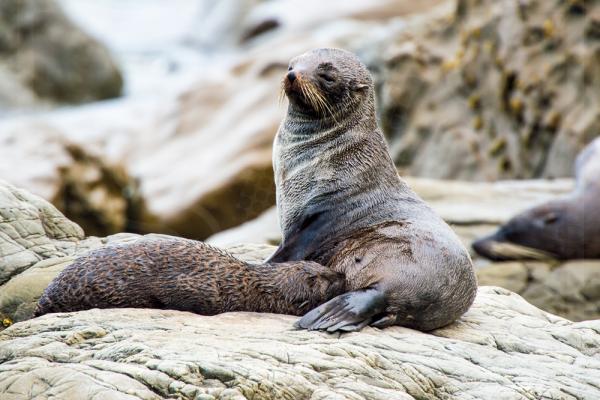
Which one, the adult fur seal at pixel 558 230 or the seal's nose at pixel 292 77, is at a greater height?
the seal's nose at pixel 292 77

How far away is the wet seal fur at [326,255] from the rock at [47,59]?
57.4 ft

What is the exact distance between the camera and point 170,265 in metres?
6.32

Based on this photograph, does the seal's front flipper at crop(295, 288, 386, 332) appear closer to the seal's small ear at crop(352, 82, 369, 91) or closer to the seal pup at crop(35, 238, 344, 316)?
the seal pup at crop(35, 238, 344, 316)

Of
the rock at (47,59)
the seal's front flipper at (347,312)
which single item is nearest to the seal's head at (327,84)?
the seal's front flipper at (347,312)

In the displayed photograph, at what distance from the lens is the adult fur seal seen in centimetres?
1241

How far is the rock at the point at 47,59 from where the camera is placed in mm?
24688

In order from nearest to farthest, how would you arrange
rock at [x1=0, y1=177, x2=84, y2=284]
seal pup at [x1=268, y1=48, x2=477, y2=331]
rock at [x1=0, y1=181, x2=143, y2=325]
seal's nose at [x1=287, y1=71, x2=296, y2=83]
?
seal pup at [x1=268, y1=48, x2=477, y2=331], rock at [x1=0, y1=181, x2=143, y2=325], rock at [x1=0, y1=177, x2=84, y2=284], seal's nose at [x1=287, y1=71, x2=296, y2=83]

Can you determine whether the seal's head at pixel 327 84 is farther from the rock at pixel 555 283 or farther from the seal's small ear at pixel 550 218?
the seal's small ear at pixel 550 218

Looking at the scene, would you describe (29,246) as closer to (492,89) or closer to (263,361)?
(263,361)

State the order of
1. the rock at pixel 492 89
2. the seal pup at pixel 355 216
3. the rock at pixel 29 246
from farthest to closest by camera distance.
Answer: the rock at pixel 492 89
the rock at pixel 29 246
the seal pup at pixel 355 216

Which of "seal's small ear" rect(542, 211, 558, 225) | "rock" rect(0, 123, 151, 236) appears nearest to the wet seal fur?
"seal's small ear" rect(542, 211, 558, 225)

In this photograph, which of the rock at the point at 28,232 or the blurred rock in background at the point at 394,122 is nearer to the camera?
the rock at the point at 28,232

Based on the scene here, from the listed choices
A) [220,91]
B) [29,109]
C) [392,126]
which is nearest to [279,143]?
[392,126]

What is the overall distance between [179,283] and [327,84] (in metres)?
2.16
